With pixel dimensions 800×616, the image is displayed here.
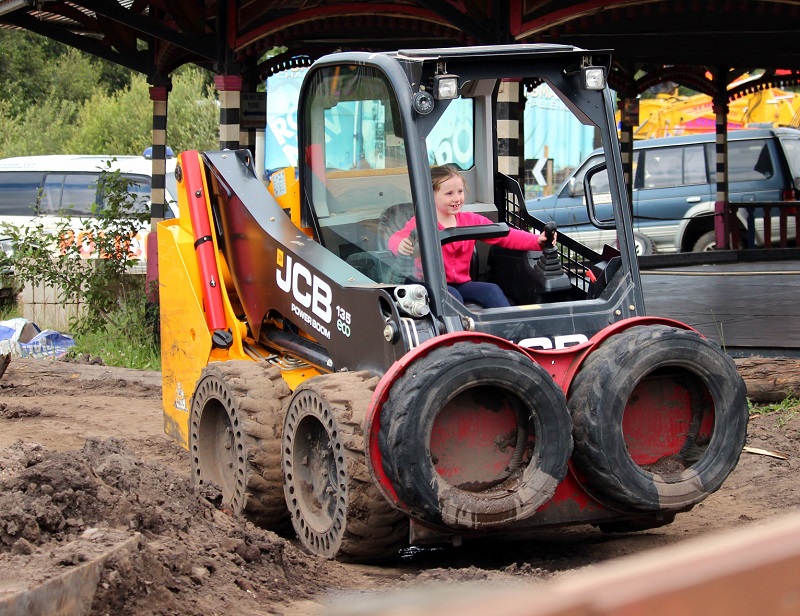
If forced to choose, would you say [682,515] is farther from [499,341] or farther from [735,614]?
[735,614]

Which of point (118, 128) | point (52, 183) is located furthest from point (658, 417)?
point (118, 128)

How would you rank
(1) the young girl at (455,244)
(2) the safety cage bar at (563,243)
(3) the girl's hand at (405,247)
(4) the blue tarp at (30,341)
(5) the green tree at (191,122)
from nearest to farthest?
(3) the girl's hand at (405,247)
(1) the young girl at (455,244)
(2) the safety cage bar at (563,243)
(4) the blue tarp at (30,341)
(5) the green tree at (191,122)

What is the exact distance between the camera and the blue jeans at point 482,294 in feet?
17.1

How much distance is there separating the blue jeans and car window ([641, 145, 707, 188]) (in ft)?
53.8

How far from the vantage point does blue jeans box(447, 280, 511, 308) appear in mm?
5219

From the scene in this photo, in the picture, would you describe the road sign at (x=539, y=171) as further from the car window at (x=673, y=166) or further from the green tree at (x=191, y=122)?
the green tree at (x=191, y=122)

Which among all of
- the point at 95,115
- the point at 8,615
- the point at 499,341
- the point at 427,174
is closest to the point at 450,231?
the point at 427,174

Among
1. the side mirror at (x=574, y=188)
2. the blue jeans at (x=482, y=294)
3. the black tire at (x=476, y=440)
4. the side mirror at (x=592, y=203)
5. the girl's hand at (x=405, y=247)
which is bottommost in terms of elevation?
the black tire at (x=476, y=440)

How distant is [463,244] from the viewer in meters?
5.29

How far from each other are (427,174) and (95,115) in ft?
93.3

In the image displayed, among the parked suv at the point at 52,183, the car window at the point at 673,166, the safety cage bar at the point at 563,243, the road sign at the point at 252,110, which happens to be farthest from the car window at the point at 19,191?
the safety cage bar at the point at 563,243

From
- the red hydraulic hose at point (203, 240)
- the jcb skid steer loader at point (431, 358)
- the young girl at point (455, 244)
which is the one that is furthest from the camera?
the red hydraulic hose at point (203, 240)

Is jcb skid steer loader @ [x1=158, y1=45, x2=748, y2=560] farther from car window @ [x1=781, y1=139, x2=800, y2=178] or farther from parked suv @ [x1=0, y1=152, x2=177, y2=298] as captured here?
car window @ [x1=781, y1=139, x2=800, y2=178]

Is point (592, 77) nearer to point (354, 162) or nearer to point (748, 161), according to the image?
point (354, 162)
